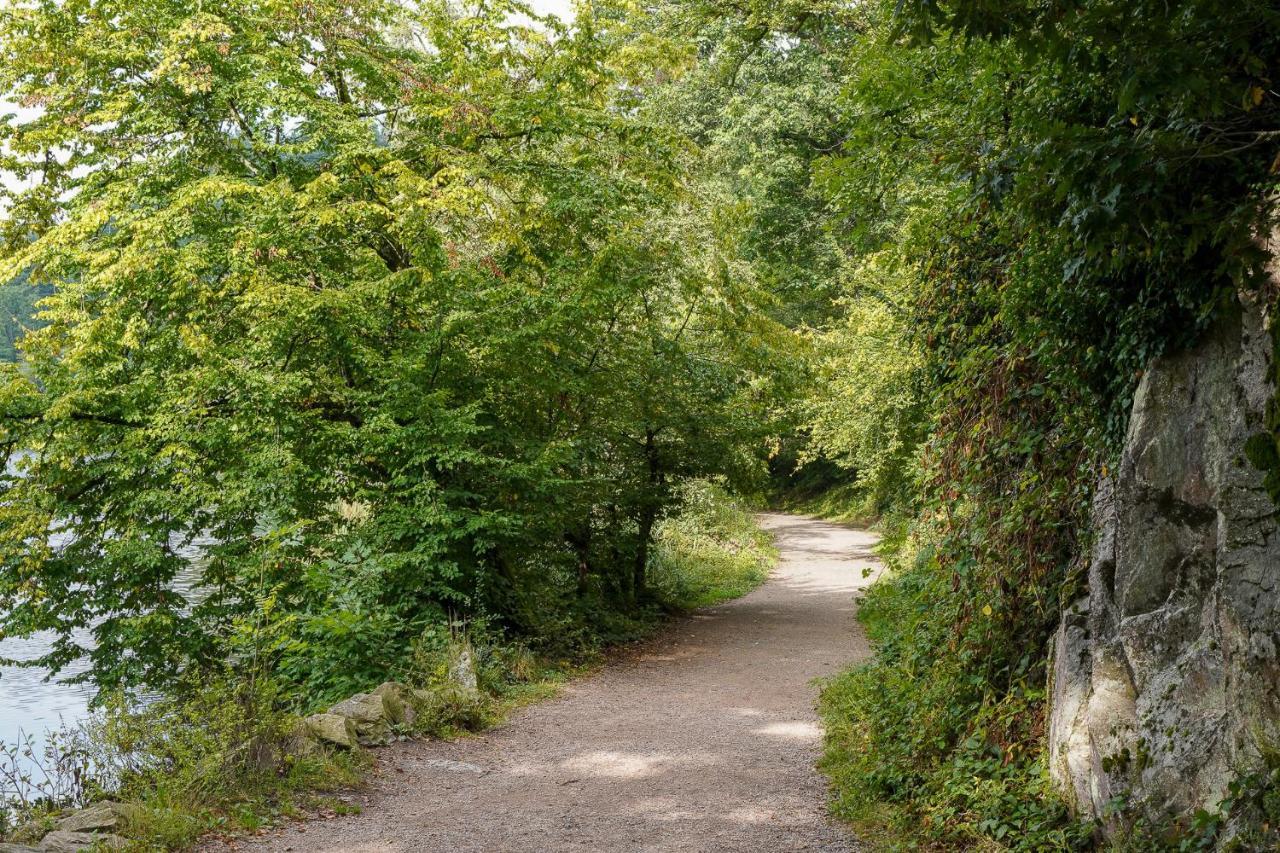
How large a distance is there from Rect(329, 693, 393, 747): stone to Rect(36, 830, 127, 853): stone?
2.62 metres

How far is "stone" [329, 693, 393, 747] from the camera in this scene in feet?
25.8

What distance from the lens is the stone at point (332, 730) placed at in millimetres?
7236

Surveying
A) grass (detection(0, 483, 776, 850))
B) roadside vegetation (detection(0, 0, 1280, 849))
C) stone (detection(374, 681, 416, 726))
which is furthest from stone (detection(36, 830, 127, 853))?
stone (detection(374, 681, 416, 726))

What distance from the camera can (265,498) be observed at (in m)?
10.1

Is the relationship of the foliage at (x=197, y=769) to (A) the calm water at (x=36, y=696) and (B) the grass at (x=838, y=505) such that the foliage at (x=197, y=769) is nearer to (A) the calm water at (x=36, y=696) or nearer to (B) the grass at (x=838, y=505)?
(A) the calm water at (x=36, y=696)

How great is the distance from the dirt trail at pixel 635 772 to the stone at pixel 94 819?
0.69 metres

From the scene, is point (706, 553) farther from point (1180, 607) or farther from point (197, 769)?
point (1180, 607)

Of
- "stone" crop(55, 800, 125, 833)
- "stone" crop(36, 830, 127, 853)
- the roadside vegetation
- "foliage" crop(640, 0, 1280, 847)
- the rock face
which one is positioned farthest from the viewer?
"stone" crop(55, 800, 125, 833)

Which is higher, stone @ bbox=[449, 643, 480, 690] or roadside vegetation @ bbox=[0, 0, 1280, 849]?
roadside vegetation @ bbox=[0, 0, 1280, 849]

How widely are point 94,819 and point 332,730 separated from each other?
Result: 2.07m

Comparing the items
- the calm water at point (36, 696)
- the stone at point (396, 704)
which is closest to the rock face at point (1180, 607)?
the stone at point (396, 704)

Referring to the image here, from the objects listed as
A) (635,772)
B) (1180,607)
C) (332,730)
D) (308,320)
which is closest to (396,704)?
(332,730)

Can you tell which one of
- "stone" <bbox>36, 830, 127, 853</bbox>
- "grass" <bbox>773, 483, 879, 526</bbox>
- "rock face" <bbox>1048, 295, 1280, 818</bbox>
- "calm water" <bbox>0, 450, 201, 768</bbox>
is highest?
"rock face" <bbox>1048, 295, 1280, 818</bbox>

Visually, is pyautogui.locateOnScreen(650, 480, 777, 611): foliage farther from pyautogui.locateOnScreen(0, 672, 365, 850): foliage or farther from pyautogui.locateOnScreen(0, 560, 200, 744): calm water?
pyautogui.locateOnScreen(0, 672, 365, 850): foliage
